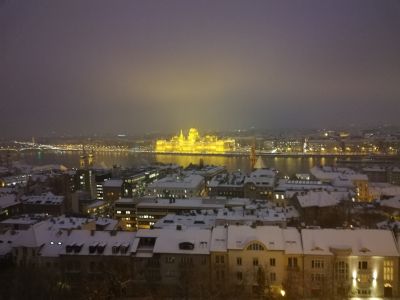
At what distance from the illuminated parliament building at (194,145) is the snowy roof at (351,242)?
26.6 metres

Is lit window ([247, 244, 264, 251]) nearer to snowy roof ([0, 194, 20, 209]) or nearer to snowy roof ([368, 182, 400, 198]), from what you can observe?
snowy roof ([368, 182, 400, 198])

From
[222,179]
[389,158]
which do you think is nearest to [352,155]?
[389,158]

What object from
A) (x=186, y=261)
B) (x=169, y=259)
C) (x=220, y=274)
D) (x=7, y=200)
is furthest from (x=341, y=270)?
(x=7, y=200)

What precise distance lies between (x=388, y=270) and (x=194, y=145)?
29.6m

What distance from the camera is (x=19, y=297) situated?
3541 mm

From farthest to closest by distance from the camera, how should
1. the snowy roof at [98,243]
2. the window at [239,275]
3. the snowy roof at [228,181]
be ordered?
the snowy roof at [228,181] → the snowy roof at [98,243] → the window at [239,275]

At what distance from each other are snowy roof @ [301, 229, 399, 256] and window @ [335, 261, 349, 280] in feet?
0.39

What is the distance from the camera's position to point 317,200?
25.0 ft

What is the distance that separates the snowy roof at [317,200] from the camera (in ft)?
24.6

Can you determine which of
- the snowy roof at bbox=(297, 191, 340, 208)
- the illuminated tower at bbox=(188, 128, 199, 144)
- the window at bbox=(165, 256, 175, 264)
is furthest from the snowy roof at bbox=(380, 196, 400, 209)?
the illuminated tower at bbox=(188, 128, 199, 144)

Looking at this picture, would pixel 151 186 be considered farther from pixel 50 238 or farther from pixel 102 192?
pixel 50 238

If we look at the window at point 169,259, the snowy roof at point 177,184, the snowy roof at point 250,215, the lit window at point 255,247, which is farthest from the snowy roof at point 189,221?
the snowy roof at point 177,184

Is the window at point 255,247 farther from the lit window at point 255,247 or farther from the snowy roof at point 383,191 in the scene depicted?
the snowy roof at point 383,191

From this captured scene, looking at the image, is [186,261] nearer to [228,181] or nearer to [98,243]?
[98,243]
